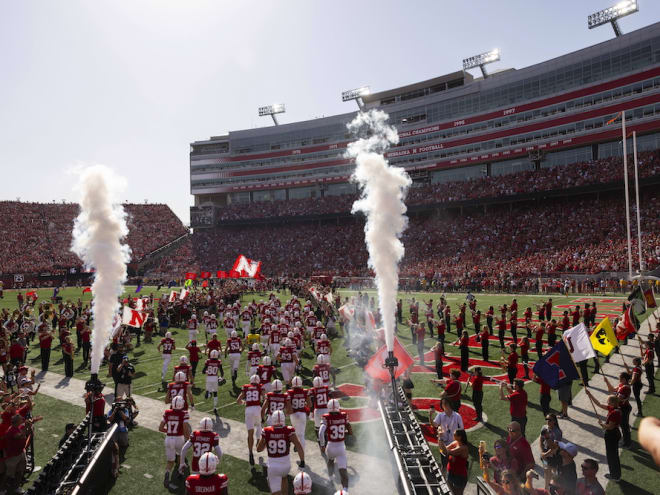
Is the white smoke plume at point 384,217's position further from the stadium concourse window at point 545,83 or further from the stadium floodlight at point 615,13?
the stadium floodlight at point 615,13

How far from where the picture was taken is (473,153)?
2418 inches

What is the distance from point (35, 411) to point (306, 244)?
53068 millimetres

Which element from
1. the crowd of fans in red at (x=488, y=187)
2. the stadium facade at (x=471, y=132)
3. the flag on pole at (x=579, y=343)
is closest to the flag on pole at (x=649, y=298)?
the flag on pole at (x=579, y=343)

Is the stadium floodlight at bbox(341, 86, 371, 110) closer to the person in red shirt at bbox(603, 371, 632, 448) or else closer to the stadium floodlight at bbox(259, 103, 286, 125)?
the stadium floodlight at bbox(259, 103, 286, 125)

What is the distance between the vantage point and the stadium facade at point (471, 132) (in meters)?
49.7

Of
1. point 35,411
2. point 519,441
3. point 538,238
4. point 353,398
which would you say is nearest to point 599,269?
point 538,238

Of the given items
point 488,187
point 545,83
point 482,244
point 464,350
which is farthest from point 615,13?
point 464,350

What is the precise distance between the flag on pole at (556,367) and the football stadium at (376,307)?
0.15ft

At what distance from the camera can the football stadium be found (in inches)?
321

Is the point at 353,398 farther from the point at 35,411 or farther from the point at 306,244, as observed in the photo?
the point at 306,244

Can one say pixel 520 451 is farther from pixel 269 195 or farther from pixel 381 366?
pixel 269 195


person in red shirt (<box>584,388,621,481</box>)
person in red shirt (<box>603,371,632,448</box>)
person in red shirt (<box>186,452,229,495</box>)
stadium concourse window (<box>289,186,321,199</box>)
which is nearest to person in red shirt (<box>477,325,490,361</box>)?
person in red shirt (<box>603,371,632,448</box>)

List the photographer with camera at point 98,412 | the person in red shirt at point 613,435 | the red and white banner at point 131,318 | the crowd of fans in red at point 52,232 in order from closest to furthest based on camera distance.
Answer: the person in red shirt at point 613,435
the photographer with camera at point 98,412
the red and white banner at point 131,318
the crowd of fans in red at point 52,232

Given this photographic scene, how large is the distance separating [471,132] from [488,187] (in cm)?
873
